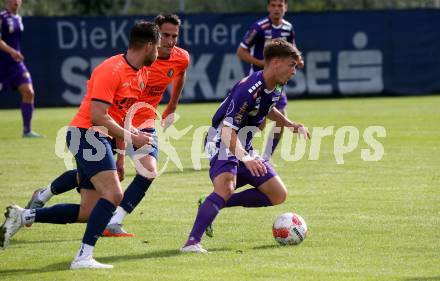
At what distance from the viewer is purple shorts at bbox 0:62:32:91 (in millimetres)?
19188

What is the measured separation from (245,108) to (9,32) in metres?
11.8

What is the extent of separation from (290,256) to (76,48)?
1938cm

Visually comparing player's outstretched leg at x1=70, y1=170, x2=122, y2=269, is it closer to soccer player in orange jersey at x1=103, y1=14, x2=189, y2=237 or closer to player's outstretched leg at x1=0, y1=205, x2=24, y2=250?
player's outstretched leg at x1=0, y1=205, x2=24, y2=250

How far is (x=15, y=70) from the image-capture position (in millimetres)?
19266

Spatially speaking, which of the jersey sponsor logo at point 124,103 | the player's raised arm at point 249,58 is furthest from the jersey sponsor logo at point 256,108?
the player's raised arm at point 249,58

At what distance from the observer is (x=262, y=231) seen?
30.5 feet

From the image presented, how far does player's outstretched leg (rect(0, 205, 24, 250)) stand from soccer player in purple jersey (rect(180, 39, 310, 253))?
133 centimetres

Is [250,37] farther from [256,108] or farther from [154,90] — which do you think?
[256,108]

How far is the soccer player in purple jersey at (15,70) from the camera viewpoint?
1895cm

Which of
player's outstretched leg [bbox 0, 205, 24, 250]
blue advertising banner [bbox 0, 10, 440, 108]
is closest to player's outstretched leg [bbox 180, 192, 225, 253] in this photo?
player's outstretched leg [bbox 0, 205, 24, 250]

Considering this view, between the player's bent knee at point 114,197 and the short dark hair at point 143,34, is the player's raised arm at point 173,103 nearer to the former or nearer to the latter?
the short dark hair at point 143,34

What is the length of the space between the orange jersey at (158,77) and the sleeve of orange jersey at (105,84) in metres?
2.06

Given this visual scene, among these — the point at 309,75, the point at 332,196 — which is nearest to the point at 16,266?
the point at 332,196

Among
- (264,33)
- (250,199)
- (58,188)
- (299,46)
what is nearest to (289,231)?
(250,199)
